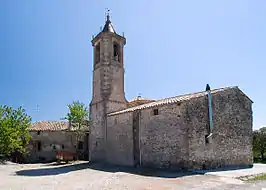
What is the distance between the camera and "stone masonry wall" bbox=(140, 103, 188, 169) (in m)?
15.1

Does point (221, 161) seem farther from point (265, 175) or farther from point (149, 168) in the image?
point (149, 168)

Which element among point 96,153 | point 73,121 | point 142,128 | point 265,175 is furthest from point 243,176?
point 73,121

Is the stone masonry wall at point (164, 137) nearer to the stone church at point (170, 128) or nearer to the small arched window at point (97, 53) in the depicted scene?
the stone church at point (170, 128)

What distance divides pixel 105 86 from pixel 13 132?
11.5 m

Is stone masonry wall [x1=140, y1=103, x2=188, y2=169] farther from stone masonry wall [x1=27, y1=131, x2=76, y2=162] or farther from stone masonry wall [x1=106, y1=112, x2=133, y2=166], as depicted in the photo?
stone masonry wall [x1=27, y1=131, x2=76, y2=162]

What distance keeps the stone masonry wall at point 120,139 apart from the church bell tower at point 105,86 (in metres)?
0.76

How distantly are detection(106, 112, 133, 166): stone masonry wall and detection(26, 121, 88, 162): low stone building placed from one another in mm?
9836

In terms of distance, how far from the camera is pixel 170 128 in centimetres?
1580

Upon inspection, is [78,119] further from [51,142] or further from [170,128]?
[170,128]

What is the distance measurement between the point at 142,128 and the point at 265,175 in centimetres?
798

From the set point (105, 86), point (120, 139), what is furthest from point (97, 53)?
point (120, 139)

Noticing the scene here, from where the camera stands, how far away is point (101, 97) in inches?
894

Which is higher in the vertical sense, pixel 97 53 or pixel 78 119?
pixel 97 53

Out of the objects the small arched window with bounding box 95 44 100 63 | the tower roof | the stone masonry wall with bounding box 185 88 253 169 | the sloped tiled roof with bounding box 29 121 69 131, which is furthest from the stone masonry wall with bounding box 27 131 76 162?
the stone masonry wall with bounding box 185 88 253 169
